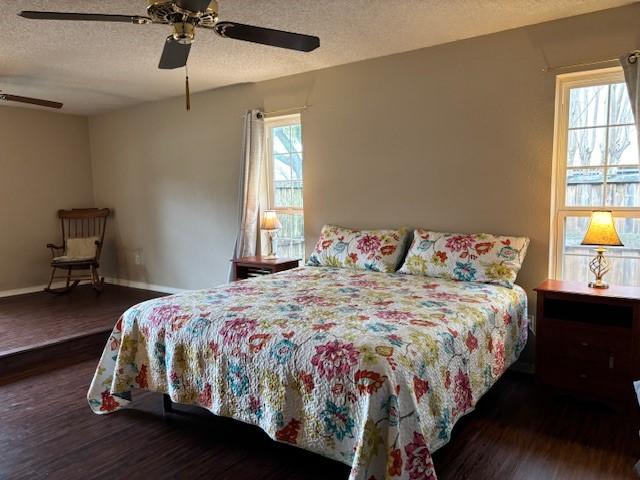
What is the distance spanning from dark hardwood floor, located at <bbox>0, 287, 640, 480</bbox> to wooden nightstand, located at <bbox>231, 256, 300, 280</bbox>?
1.44m

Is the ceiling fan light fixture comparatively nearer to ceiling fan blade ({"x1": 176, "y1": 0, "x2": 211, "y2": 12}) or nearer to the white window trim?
ceiling fan blade ({"x1": 176, "y1": 0, "x2": 211, "y2": 12})

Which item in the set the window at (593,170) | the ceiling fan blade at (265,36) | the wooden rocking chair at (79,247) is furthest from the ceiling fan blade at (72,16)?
the wooden rocking chair at (79,247)

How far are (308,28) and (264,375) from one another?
2.19m

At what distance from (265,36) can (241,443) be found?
6.54 ft

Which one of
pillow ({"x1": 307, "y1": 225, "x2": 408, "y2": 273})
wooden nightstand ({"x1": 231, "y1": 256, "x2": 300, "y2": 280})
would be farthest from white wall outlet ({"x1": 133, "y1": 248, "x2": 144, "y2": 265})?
pillow ({"x1": 307, "y1": 225, "x2": 408, "y2": 273})

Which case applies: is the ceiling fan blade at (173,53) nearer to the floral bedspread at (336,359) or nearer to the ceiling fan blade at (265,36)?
the ceiling fan blade at (265,36)

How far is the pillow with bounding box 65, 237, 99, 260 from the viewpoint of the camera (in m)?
5.46

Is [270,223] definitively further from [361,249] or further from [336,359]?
[336,359]

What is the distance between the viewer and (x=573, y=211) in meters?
3.00

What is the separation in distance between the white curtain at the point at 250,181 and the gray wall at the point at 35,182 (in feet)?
9.42

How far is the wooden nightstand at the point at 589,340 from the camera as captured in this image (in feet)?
7.97

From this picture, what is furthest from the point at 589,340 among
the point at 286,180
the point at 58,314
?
the point at 58,314

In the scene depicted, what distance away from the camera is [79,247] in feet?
18.0

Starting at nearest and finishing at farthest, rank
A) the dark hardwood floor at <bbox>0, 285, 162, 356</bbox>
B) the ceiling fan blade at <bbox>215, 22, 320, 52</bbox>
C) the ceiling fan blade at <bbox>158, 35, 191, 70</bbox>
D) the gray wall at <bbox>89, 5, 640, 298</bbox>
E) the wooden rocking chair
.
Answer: the ceiling fan blade at <bbox>215, 22, 320, 52</bbox>, the ceiling fan blade at <bbox>158, 35, 191, 70</bbox>, the gray wall at <bbox>89, 5, 640, 298</bbox>, the dark hardwood floor at <bbox>0, 285, 162, 356</bbox>, the wooden rocking chair
